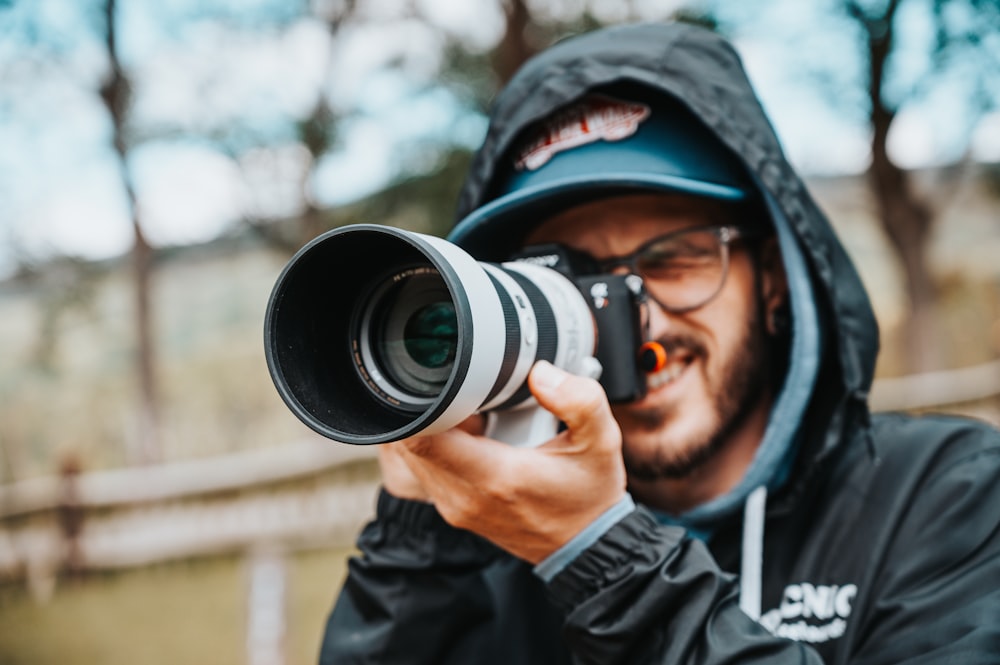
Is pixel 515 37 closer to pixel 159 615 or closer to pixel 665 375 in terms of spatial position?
pixel 159 615

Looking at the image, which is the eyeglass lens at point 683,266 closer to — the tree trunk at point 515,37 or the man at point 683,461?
the man at point 683,461

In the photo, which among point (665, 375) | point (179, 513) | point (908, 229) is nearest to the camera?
point (665, 375)

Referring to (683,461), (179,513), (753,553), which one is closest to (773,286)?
(683,461)

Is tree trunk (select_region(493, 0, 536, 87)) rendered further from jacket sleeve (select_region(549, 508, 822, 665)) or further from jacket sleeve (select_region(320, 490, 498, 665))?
jacket sleeve (select_region(549, 508, 822, 665))

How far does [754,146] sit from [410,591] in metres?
0.93

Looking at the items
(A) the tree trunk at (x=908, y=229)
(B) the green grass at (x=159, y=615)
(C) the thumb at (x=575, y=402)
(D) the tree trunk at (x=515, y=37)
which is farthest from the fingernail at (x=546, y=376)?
(A) the tree trunk at (x=908, y=229)

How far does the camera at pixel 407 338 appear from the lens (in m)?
0.86

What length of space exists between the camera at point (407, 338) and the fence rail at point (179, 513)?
3.73 metres

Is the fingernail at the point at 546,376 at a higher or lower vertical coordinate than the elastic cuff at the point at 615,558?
higher

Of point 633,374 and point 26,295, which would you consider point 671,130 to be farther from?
point 26,295

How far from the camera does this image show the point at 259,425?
8.77 m

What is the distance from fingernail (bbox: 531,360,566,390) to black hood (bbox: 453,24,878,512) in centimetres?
55

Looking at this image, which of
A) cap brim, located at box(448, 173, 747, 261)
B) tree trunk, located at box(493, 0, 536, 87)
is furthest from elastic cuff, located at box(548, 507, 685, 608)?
tree trunk, located at box(493, 0, 536, 87)

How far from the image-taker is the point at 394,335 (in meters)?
1.04
